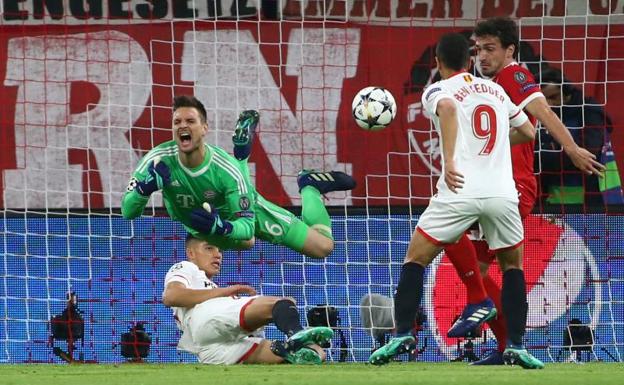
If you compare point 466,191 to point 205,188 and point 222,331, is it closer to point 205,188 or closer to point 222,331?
point 205,188

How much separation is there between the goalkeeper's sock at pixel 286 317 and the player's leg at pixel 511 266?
1.59 metres

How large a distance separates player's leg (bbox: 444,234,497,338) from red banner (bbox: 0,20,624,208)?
3361 millimetres

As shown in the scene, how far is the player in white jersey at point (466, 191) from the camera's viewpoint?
7781 millimetres

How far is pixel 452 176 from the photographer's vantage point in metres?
Answer: 7.73

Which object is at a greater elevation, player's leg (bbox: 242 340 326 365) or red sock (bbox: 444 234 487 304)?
red sock (bbox: 444 234 487 304)

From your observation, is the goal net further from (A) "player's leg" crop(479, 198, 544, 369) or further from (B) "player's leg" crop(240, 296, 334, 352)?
(A) "player's leg" crop(479, 198, 544, 369)

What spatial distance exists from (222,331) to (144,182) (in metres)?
1.24

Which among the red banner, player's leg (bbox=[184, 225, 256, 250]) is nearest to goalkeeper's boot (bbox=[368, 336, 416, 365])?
A: player's leg (bbox=[184, 225, 256, 250])

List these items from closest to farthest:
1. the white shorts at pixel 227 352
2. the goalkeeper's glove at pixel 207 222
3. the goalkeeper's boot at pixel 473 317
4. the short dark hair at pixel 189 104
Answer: the goalkeeper's boot at pixel 473 317, the goalkeeper's glove at pixel 207 222, the short dark hair at pixel 189 104, the white shorts at pixel 227 352

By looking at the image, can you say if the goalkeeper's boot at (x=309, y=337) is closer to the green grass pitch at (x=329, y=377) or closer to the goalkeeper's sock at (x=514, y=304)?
the green grass pitch at (x=329, y=377)

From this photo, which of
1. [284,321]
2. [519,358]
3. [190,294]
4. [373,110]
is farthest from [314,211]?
[519,358]

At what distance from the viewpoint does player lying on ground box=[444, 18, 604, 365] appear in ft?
28.0

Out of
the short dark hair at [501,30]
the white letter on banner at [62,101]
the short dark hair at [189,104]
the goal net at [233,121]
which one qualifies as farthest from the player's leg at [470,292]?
the white letter on banner at [62,101]

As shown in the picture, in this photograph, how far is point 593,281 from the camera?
38.7 ft
